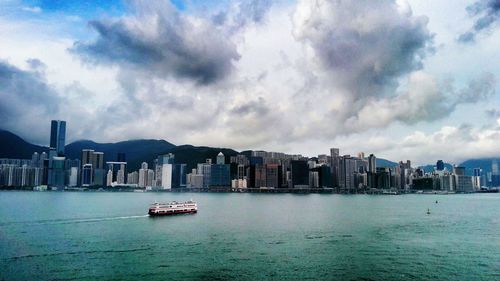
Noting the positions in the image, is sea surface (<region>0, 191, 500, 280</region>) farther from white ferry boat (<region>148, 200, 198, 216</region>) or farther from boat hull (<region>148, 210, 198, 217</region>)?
white ferry boat (<region>148, 200, 198, 216</region>)

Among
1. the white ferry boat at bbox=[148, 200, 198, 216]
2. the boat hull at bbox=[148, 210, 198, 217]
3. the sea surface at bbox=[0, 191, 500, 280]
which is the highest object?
the white ferry boat at bbox=[148, 200, 198, 216]

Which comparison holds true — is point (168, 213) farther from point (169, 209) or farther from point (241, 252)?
point (241, 252)

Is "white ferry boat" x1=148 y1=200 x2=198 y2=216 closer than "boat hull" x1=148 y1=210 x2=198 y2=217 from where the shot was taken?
No

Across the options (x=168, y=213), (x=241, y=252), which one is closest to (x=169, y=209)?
(x=168, y=213)

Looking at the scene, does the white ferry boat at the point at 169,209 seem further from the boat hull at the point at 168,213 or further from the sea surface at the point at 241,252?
the sea surface at the point at 241,252

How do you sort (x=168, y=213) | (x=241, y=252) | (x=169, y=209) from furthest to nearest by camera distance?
1. (x=169, y=209)
2. (x=168, y=213)
3. (x=241, y=252)

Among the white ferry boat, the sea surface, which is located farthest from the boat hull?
the sea surface

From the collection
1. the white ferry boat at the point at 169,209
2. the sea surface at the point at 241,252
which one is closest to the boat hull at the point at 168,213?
the white ferry boat at the point at 169,209

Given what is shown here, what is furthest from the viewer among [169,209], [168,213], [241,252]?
[169,209]

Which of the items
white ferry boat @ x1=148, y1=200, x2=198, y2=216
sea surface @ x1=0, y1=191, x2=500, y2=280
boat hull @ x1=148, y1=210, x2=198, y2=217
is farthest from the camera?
white ferry boat @ x1=148, y1=200, x2=198, y2=216

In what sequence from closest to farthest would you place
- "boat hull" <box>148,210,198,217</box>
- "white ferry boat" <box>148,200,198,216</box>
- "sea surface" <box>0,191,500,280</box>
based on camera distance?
"sea surface" <box>0,191,500,280</box> → "boat hull" <box>148,210,198,217</box> → "white ferry boat" <box>148,200,198,216</box>

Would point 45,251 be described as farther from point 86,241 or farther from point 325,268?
point 325,268

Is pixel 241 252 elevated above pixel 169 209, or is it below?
below
